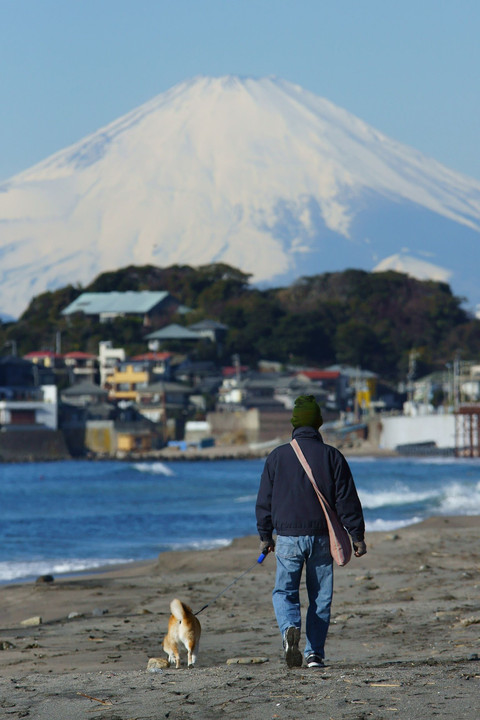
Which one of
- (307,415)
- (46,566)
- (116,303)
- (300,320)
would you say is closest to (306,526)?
(307,415)

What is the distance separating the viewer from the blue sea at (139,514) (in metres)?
17.3

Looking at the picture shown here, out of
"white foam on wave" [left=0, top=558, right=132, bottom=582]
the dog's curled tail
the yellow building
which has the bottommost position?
"white foam on wave" [left=0, top=558, right=132, bottom=582]

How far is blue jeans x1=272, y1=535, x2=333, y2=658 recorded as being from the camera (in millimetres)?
5538

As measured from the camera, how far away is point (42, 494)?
40031 millimetres

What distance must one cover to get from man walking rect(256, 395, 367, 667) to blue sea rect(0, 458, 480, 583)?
8.41 metres

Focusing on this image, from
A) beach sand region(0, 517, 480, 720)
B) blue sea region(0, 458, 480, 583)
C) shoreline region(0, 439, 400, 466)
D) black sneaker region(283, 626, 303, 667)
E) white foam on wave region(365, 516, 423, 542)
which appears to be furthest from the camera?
shoreline region(0, 439, 400, 466)

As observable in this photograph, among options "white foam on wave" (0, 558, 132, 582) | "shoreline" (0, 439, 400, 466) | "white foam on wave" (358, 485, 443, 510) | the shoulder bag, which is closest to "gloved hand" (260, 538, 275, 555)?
the shoulder bag

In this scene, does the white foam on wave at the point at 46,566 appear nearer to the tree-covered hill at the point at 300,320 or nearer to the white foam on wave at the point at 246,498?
the white foam on wave at the point at 246,498

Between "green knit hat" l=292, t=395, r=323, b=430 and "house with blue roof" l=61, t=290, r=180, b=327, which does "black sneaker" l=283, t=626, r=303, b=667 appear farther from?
"house with blue roof" l=61, t=290, r=180, b=327

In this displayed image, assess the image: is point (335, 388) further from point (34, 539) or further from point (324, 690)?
point (324, 690)

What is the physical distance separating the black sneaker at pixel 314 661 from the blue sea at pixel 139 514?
8497 mm

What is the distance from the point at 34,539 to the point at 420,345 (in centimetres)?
11367

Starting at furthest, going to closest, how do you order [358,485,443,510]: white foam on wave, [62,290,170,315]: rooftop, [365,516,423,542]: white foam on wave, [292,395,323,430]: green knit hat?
[62,290,170,315]: rooftop < [358,485,443,510]: white foam on wave < [365,516,423,542]: white foam on wave < [292,395,323,430]: green knit hat

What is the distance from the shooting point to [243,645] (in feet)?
23.3
